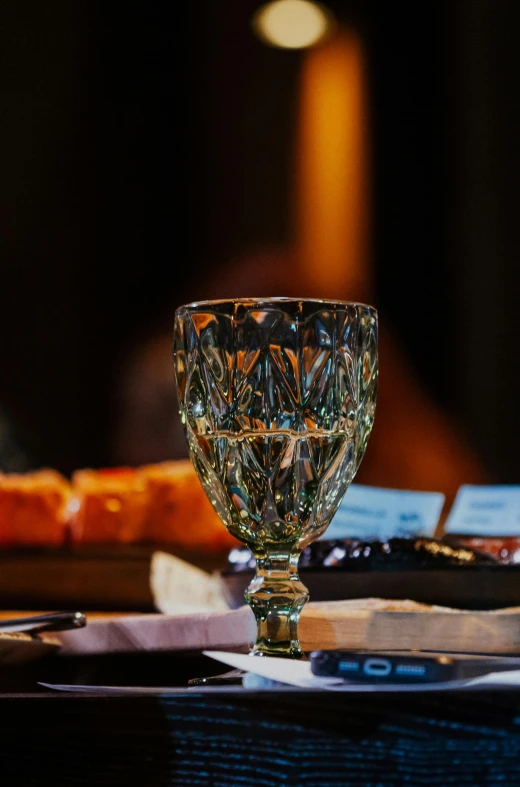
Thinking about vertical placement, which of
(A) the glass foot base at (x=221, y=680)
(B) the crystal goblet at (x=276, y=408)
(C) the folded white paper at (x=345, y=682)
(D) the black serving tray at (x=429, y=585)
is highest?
(B) the crystal goblet at (x=276, y=408)

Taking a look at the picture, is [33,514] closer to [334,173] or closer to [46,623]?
[46,623]

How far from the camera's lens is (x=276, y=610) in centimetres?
48

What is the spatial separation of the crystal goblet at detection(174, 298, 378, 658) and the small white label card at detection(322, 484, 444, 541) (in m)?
0.39

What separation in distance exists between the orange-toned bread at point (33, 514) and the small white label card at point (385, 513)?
0.43 meters

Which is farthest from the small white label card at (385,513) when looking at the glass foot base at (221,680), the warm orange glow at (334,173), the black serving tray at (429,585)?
the warm orange glow at (334,173)

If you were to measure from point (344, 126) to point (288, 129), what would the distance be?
229 mm

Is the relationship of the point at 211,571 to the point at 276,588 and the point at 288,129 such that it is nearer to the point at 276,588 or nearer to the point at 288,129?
the point at 276,588

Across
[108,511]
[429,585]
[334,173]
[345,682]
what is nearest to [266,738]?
[345,682]

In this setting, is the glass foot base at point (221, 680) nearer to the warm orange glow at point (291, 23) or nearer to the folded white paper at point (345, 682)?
the folded white paper at point (345, 682)

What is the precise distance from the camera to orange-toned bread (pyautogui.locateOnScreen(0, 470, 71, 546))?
1237 mm

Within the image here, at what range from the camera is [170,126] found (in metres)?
4.07

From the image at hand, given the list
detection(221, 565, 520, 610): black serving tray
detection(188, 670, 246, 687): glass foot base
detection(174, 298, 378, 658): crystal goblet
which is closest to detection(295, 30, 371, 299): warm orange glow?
detection(221, 565, 520, 610): black serving tray

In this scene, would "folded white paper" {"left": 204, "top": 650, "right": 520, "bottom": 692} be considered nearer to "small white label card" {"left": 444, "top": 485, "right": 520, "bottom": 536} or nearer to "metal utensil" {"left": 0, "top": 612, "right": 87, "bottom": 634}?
"metal utensil" {"left": 0, "top": 612, "right": 87, "bottom": 634}

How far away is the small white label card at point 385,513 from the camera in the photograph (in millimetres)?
924
